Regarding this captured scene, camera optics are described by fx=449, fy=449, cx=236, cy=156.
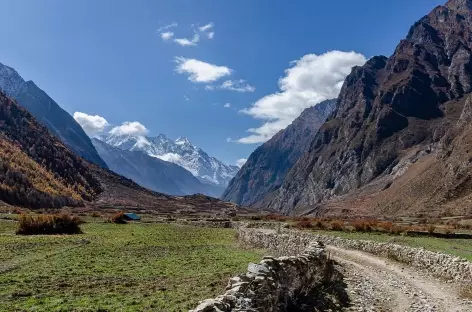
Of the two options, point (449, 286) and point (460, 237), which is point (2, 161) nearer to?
point (460, 237)

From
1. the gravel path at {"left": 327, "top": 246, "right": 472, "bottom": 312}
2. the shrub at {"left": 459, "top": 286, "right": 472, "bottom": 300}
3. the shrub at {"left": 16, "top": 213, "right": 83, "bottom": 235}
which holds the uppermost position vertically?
the shrub at {"left": 459, "top": 286, "right": 472, "bottom": 300}

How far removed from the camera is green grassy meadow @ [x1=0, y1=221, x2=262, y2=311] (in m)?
19.9

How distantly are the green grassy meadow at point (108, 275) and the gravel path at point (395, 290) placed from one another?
23.9 ft

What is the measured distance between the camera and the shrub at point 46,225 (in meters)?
56.2

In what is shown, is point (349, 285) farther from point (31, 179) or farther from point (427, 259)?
point (31, 179)

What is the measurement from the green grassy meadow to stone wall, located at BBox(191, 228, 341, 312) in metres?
3.63

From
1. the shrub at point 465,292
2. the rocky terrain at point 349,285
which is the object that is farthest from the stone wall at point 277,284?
the shrub at point 465,292

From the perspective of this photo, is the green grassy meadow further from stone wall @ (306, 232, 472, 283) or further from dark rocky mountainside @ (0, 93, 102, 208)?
dark rocky mountainside @ (0, 93, 102, 208)

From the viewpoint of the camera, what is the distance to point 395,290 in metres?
25.4

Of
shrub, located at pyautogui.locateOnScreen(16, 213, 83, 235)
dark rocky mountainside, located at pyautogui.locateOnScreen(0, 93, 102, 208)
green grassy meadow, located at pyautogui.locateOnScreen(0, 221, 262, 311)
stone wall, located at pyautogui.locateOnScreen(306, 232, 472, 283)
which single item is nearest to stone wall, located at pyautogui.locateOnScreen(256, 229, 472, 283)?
stone wall, located at pyautogui.locateOnScreen(306, 232, 472, 283)

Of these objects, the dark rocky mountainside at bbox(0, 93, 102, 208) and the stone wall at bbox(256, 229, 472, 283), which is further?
the dark rocky mountainside at bbox(0, 93, 102, 208)

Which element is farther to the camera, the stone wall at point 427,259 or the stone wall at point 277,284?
the stone wall at point 427,259

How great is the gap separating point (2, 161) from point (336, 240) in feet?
437

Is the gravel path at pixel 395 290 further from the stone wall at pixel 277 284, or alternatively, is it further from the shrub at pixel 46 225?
the shrub at pixel 46 225
